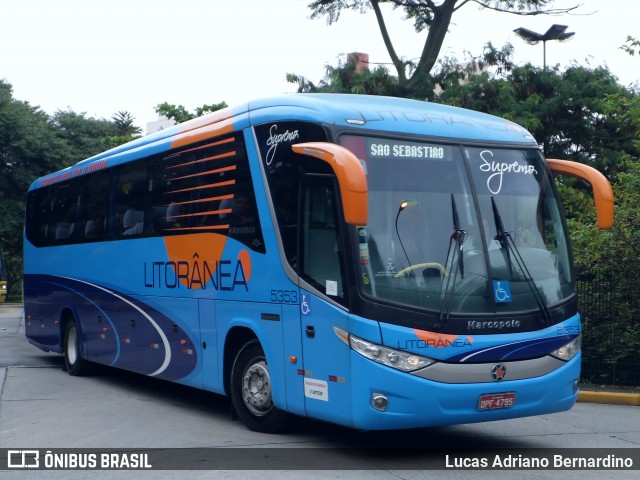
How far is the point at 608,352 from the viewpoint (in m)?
14.1

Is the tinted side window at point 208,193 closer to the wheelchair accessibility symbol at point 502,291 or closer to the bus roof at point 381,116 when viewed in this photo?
the bus roof at point 381,116

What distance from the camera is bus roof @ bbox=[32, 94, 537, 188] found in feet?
28.3

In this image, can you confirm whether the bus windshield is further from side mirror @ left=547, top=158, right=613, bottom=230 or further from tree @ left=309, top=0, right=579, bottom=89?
tree @ left=309, top=0, right=579, bottom=89

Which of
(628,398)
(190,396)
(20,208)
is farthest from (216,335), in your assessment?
(20,208)

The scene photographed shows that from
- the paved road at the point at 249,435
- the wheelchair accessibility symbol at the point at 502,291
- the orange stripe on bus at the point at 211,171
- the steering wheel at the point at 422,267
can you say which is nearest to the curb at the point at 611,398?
the paved road at the point at 249,435

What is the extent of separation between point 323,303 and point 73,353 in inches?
333

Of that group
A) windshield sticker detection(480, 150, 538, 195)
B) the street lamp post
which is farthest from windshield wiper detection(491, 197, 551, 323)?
the street lamp post

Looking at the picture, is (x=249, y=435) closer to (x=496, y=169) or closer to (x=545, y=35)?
(x=496, y=169)

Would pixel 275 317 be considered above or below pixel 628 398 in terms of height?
above

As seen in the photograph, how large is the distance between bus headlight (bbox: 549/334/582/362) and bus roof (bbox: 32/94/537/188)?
2.07m

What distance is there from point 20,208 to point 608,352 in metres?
34.8

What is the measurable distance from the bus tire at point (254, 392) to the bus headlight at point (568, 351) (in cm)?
277

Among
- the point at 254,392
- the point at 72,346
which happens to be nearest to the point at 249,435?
the point at 254,392

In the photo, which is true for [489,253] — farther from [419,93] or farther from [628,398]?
[419,93]
